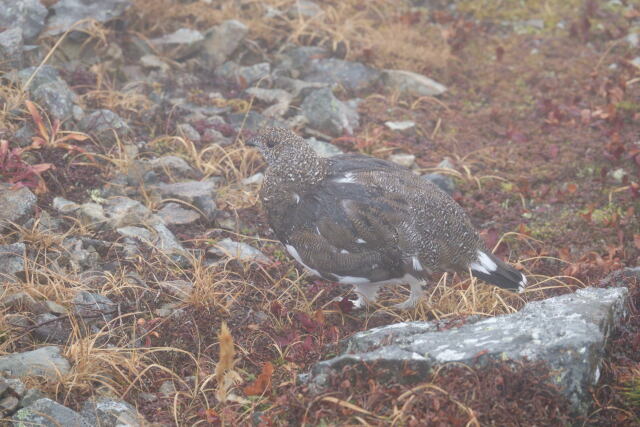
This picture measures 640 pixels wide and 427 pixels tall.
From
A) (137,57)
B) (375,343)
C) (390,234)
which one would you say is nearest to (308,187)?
(390,234)

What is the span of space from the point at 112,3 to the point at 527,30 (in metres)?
5.38

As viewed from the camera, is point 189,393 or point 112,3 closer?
point 189,393

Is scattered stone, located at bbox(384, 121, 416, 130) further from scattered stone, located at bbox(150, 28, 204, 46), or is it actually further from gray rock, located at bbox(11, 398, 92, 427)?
gray rock, located at bbox(11, 398, 92, 427)

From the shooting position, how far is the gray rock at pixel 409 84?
8.13 metres

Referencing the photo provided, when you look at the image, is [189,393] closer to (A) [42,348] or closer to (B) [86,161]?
(A) [42,348]

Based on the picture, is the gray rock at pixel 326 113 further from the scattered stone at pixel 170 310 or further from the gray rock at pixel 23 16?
the scattered stone at pixel 170 310

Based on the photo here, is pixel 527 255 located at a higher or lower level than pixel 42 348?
lower

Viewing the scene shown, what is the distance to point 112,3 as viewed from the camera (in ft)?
24.8

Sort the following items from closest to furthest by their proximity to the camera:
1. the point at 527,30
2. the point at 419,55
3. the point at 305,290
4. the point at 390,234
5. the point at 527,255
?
the point at 390,234 → the point at 305,290 → the point at 527,255 → the point at 419,55 → the point at 527,30

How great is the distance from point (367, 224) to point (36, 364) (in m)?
2.10

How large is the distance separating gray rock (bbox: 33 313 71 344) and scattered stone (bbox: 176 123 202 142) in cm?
279

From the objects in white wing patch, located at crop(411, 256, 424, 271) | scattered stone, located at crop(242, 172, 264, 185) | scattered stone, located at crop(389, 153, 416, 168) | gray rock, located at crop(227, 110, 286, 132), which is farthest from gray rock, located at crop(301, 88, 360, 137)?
white wing patch, located at crop(411, 256, 424, 271)

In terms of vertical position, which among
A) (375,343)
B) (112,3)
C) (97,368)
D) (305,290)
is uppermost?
(112,3)

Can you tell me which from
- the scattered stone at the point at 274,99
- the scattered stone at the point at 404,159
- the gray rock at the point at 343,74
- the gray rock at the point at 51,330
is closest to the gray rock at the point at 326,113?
the scattered stone at the point at 274,99
